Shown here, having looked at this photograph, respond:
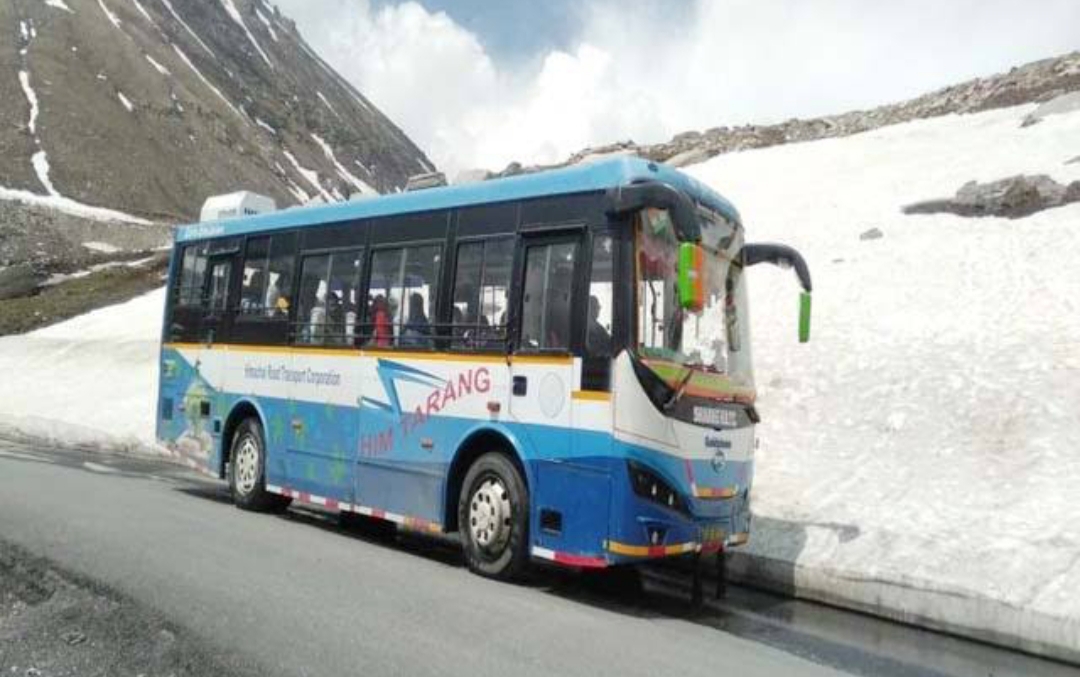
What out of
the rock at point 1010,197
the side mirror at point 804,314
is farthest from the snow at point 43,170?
the side mirror at point 804,314

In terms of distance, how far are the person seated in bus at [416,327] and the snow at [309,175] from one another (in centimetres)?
14922

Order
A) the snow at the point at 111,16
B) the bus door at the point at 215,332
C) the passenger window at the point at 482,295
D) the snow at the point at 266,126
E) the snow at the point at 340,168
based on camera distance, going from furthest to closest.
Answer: the snow at the point at 340,168 < the snow at the point at 266,126 < the snow at the point at 111,16 < the bus door at the point at 215,332 < the passenger window at the point at 482,295

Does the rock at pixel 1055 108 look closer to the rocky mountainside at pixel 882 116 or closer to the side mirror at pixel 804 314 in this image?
the rocky mountainside at pixel 882 116

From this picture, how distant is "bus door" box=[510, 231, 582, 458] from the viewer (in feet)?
28.8

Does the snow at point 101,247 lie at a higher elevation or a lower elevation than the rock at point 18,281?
higher

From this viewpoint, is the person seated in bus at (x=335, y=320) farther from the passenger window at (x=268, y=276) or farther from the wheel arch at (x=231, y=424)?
the wheel arch at (x=231, y=424)

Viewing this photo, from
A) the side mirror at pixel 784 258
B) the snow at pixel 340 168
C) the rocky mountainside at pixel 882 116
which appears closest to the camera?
the side mirror at pixel 784 258

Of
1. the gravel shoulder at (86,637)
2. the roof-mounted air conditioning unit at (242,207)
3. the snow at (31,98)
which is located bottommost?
the gravel shoulder at (86,637)

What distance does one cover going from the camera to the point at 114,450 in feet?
72.2

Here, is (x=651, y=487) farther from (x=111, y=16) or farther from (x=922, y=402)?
(x=111, y=16)

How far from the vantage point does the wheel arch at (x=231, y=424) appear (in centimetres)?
1306

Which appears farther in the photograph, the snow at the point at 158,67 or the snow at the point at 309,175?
the snow at the point at 309,175

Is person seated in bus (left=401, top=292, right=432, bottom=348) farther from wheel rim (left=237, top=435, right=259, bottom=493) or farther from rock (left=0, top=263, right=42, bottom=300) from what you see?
rock (left=0, top=263, right=42, bottom=300)

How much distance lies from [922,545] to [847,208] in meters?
15.5
